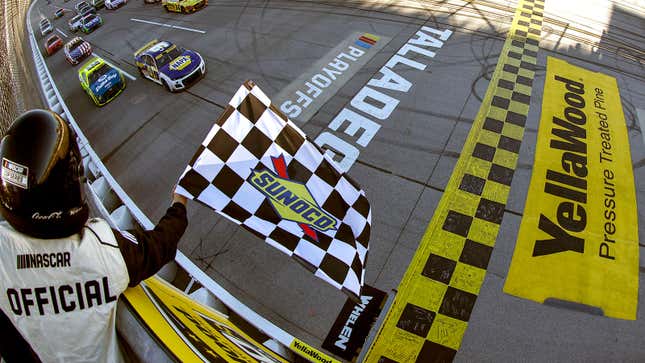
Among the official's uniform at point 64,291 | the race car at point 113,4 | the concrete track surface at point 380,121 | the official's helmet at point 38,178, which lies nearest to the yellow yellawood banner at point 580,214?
the concrete track surface at point 380,121

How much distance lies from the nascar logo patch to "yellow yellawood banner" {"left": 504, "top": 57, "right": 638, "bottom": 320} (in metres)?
3.82

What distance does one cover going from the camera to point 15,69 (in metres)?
15.1

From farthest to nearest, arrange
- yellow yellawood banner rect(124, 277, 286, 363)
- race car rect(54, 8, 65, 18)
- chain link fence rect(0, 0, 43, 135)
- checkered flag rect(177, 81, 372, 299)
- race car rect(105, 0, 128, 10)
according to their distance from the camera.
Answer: race car rect(54, 8, 65, 18) → race car rect(105, 0, 128, 10) → chain link fence rect(0, 0, 43, 135) → checkered flag rect(177, 81, 372, 299) → yellow yellawood banner rect(124, 277, 286, 363)

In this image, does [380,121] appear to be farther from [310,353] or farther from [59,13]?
[59,13]

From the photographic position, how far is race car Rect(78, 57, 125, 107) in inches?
412

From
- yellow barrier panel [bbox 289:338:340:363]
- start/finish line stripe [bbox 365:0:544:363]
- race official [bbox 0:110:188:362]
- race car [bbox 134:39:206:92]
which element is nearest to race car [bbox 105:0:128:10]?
race car [bbox 134:39:206:92]

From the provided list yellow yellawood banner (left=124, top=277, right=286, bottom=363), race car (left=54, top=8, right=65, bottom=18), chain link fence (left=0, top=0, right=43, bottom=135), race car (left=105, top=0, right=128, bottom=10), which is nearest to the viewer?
yellow yellawood banner (left=124, top=277, right=286, bottom=363)

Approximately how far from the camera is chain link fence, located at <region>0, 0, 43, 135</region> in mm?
10758

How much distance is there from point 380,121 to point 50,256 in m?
7.44

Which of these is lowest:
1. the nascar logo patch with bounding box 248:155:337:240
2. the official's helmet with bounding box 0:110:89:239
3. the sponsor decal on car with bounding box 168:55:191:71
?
the sponsor decal on car with bounding box 168:55:191:71

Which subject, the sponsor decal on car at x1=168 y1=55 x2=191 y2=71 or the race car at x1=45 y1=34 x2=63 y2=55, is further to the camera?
the race car at x1=45 y1=34 x2=63 y2=55

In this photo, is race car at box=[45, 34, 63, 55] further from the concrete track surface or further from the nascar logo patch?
the nascar logo patch

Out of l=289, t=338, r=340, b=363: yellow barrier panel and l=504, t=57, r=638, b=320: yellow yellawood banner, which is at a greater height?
l=504, t=57, r=638, b=320: yellow yellawood banner

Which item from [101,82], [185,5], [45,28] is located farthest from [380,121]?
[45,28]
